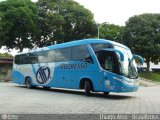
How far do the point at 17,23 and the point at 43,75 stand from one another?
20.2 meters

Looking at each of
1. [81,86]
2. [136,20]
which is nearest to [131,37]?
[136,20]

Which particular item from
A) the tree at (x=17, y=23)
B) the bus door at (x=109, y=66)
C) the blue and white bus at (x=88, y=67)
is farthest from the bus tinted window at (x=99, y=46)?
the tree at (x=17, y=23)

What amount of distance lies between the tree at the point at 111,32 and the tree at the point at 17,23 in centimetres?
1591

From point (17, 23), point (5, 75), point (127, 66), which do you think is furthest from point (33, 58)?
point (17, 23)

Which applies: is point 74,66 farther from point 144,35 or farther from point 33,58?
point 144,35

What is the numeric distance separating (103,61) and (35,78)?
8.60m

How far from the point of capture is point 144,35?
50.6 m

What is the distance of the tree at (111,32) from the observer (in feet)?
196

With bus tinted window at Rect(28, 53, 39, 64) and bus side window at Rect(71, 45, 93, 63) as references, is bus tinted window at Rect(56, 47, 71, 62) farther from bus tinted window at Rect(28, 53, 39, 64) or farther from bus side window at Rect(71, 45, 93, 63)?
bus tinted window at Rect(28, 53, 39, 64)

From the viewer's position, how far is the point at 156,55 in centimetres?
4950

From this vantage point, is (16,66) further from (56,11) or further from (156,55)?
(156,55)

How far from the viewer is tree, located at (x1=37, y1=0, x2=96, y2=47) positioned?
44719mm

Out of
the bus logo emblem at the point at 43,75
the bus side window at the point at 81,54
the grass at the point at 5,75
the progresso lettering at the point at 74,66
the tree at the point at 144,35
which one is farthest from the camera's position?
the tree at the point at 144,35

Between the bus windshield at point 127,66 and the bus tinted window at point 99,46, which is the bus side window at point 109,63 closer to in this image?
the bus windshield at point 127,66
